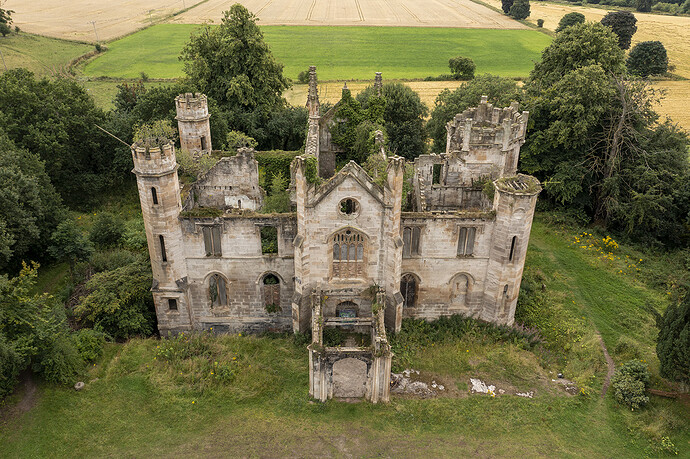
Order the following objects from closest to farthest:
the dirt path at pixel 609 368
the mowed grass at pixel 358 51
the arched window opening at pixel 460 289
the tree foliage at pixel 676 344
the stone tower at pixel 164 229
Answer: the tree foliage at pixel 676 344
the stone tower at pixel 164 229
the dirt path at pixel 609 368
the arched window opening at pixel 460 289
the mowed grass at pixel 358 51

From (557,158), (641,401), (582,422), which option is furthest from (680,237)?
(582,422)

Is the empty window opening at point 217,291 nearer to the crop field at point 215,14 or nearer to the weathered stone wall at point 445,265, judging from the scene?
the weathered stone wall at point 445,265

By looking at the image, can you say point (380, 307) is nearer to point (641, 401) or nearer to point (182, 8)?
point (641, 401)

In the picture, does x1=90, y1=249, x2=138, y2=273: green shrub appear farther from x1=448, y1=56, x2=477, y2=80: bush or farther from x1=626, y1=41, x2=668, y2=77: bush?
x1=626, y1=41, x2=668, y2=77: bush

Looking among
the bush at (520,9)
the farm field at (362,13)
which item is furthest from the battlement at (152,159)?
the bush at (520,9)

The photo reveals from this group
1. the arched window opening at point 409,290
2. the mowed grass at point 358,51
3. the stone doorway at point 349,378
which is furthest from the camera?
the mowed grass at point 358,51

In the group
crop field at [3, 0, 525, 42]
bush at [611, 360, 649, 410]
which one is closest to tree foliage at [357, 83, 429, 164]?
bush at [611, 360, 649, 410]
